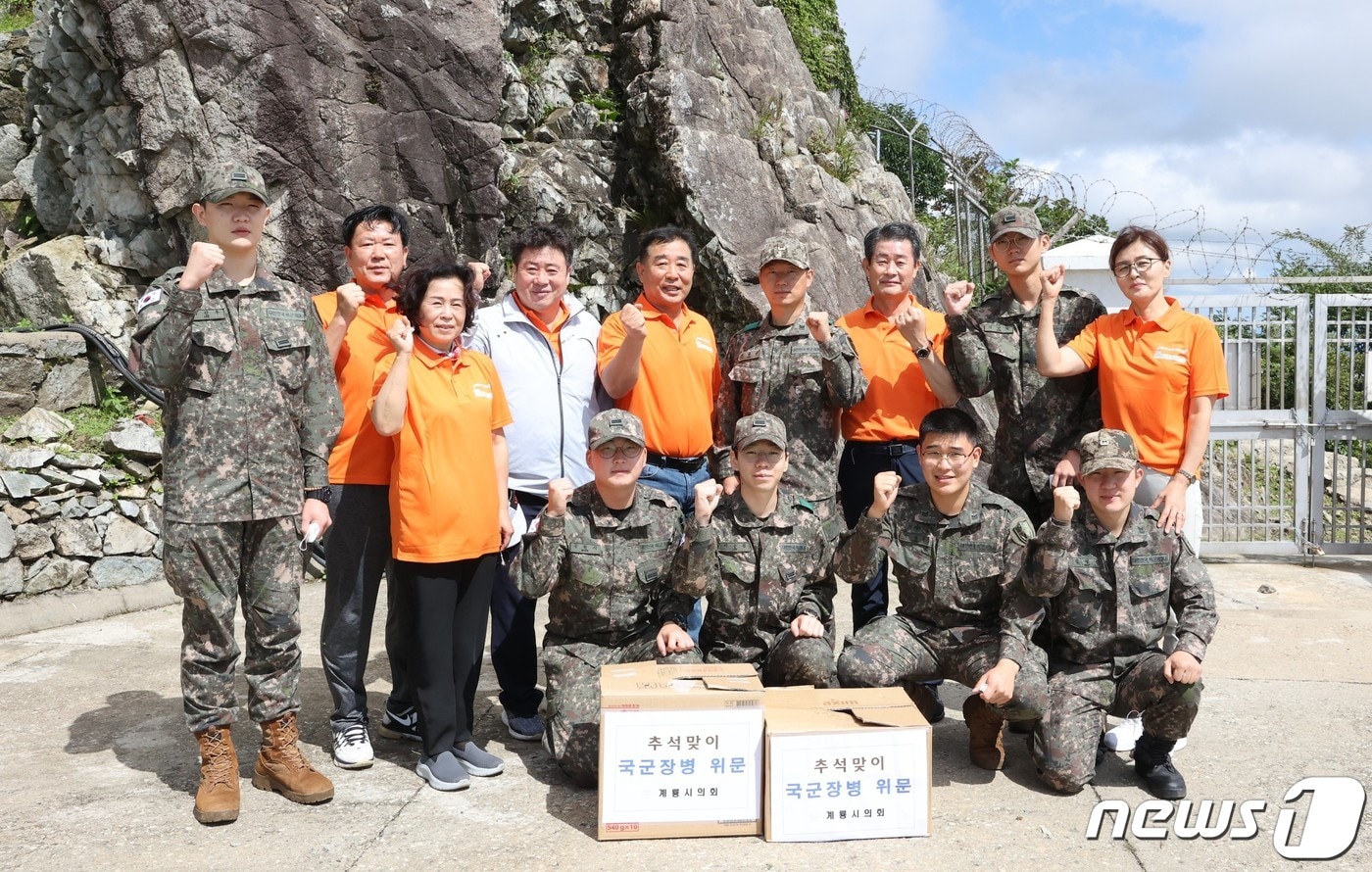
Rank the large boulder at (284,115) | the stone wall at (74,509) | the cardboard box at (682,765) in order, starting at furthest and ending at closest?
the large boulder at (284,115) < the stone wall at (74,509) < the cardboard box at (682,765)

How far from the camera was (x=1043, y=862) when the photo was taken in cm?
322

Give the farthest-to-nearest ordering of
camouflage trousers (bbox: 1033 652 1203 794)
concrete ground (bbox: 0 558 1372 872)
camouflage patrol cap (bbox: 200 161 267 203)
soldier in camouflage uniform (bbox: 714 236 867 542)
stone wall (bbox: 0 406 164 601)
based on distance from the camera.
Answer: stone wall (bbox: 0 406 164 601)
soldier in camouflage uniform (bbox: 714 236 867 542)
camouflage trousers (bbox: 1033 652 1203 794)
camouflage patrol cap (bbox: 200 161 267 203)
concrete ground (bbox: 0 558 1372 872)

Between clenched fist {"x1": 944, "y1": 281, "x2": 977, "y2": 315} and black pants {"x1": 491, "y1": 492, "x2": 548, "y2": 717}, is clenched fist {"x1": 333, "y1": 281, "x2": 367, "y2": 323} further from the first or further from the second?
clenched fist {"x1": 944, "y1": 281, "x2": 977, "y2": 315}

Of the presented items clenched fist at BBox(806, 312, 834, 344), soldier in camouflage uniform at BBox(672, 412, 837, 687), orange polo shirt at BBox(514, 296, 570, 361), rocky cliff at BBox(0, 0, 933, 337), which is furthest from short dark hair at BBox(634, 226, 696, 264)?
rocky cliff at BBox(0, 0, 933, 337)

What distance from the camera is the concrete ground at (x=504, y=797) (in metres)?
3.28

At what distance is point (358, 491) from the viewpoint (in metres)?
4.01

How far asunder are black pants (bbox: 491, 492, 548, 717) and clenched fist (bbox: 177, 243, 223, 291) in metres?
1.52

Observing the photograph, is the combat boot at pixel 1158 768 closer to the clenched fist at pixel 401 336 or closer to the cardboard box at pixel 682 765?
the cardboard box at pixel 682 765

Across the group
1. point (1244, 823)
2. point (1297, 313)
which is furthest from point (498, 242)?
point (1244, 823)

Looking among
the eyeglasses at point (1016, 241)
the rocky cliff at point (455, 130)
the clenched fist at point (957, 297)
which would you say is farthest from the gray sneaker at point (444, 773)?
the rocky cliff at point (455, 130)

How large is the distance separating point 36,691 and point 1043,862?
468 cm

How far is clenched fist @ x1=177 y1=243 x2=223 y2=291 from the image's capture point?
329 cm

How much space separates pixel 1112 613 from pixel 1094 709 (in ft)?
1.16

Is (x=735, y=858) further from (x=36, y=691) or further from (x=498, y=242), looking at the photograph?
(x=498, y=242)
